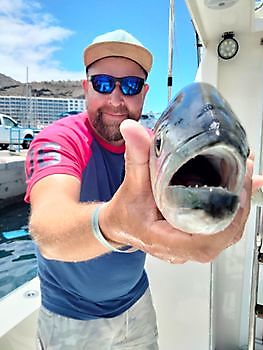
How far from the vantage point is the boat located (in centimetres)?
204

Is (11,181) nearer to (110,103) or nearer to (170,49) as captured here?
Answer: (170,49)

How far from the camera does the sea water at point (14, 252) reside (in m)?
6.03

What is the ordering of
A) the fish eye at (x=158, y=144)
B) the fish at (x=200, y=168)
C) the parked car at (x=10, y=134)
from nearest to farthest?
the fish at (x=200, y=168) < the fish eye at (x=158, y=144) < the parked car at (x=10, y=134)

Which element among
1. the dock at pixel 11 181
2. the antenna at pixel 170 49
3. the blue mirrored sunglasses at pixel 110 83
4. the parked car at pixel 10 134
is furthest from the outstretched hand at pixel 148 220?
the parked car at pixel 10 134

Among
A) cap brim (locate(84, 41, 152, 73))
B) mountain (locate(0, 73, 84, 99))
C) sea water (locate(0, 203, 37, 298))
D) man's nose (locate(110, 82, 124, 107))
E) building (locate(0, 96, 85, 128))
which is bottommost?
sea water (locate(0, 203, 37, 298))

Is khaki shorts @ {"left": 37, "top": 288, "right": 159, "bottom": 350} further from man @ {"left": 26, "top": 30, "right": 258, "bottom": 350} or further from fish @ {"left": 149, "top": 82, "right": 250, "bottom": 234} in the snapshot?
fish @ {"left": 149, "top": 82, "right": 250, "bottom": 234}

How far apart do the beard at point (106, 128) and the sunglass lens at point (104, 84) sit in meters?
0.09

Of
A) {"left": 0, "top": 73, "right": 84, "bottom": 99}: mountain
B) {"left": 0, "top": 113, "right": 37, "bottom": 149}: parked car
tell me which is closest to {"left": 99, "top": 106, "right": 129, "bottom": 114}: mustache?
{"left": 0, "top": 113, "right": 37, "bottom": 149}: parked car

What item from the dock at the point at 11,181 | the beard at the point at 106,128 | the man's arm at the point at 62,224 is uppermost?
the beard at the point at 106,128

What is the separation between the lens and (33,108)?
3412 centimetres

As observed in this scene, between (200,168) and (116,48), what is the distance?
105cm

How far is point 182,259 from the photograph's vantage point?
726mm

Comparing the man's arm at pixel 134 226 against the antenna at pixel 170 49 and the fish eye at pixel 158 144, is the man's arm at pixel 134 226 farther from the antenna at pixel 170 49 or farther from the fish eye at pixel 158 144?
the antenna at pixel 170 49

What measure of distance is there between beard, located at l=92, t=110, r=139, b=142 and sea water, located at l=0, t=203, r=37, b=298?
15.1ft
